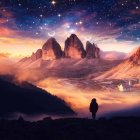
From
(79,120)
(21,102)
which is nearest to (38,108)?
(21,102)

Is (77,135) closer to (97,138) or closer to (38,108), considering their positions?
(97,138)

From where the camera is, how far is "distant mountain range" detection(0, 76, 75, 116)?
16038cm

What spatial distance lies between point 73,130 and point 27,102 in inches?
5356

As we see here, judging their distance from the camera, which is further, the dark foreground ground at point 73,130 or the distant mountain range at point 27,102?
the distant mountain range at point 27,102

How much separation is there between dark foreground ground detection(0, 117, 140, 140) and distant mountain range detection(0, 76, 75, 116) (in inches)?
4276

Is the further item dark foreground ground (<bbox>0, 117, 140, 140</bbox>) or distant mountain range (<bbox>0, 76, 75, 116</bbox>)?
distant mountain range (<bbox>0, 76, 75, 116</bbox>)

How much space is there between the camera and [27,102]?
574ft

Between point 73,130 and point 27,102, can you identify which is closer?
point 73,130

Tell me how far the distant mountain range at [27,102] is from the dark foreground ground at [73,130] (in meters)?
109

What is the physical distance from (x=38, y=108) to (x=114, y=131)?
135018 millimetres

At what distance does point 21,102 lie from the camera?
552 ft

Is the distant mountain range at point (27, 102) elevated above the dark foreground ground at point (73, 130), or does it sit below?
above

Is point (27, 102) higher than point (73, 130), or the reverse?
point (27, 102)

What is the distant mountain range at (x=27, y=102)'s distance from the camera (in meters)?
160
